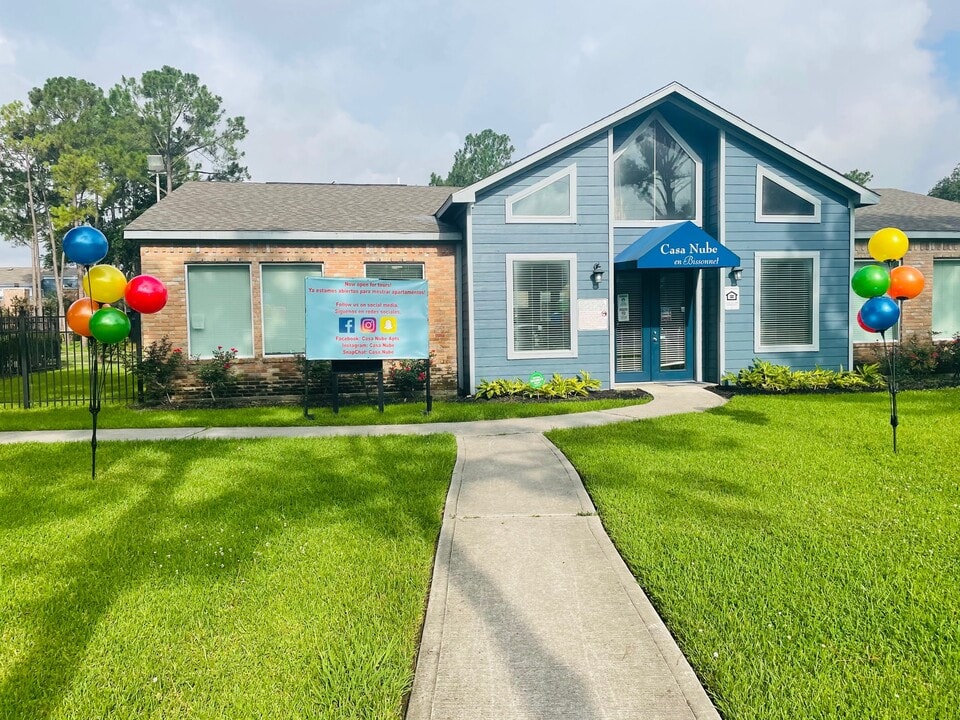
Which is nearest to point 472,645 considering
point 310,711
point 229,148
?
point 310,711

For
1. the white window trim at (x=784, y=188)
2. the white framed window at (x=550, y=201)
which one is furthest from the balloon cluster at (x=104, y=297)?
the white window trim at (x=784, y=188)

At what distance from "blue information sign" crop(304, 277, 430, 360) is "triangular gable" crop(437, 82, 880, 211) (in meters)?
2.64

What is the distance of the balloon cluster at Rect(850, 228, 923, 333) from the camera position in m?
7.33

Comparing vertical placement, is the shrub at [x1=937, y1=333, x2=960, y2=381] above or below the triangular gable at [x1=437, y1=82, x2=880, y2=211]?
below

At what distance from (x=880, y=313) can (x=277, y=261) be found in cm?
1040

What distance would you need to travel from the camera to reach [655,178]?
13078mm

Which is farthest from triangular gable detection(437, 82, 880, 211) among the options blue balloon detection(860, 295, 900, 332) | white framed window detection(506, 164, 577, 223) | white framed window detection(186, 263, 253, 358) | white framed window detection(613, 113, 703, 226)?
blue balloon detection(860, 295, 900, 332)

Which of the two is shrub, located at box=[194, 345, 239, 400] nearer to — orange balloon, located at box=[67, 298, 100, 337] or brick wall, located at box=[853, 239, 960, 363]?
orange balloon, located at box=[67, 298, 100, 337]

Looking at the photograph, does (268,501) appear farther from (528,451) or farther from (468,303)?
(468,303)

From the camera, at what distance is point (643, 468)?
6629 millimetres

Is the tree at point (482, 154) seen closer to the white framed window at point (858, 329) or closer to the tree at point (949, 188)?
the tree at point (949, 188)

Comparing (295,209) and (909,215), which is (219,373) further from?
(909,215)

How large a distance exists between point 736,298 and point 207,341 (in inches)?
424

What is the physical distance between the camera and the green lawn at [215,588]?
9.60 feet
